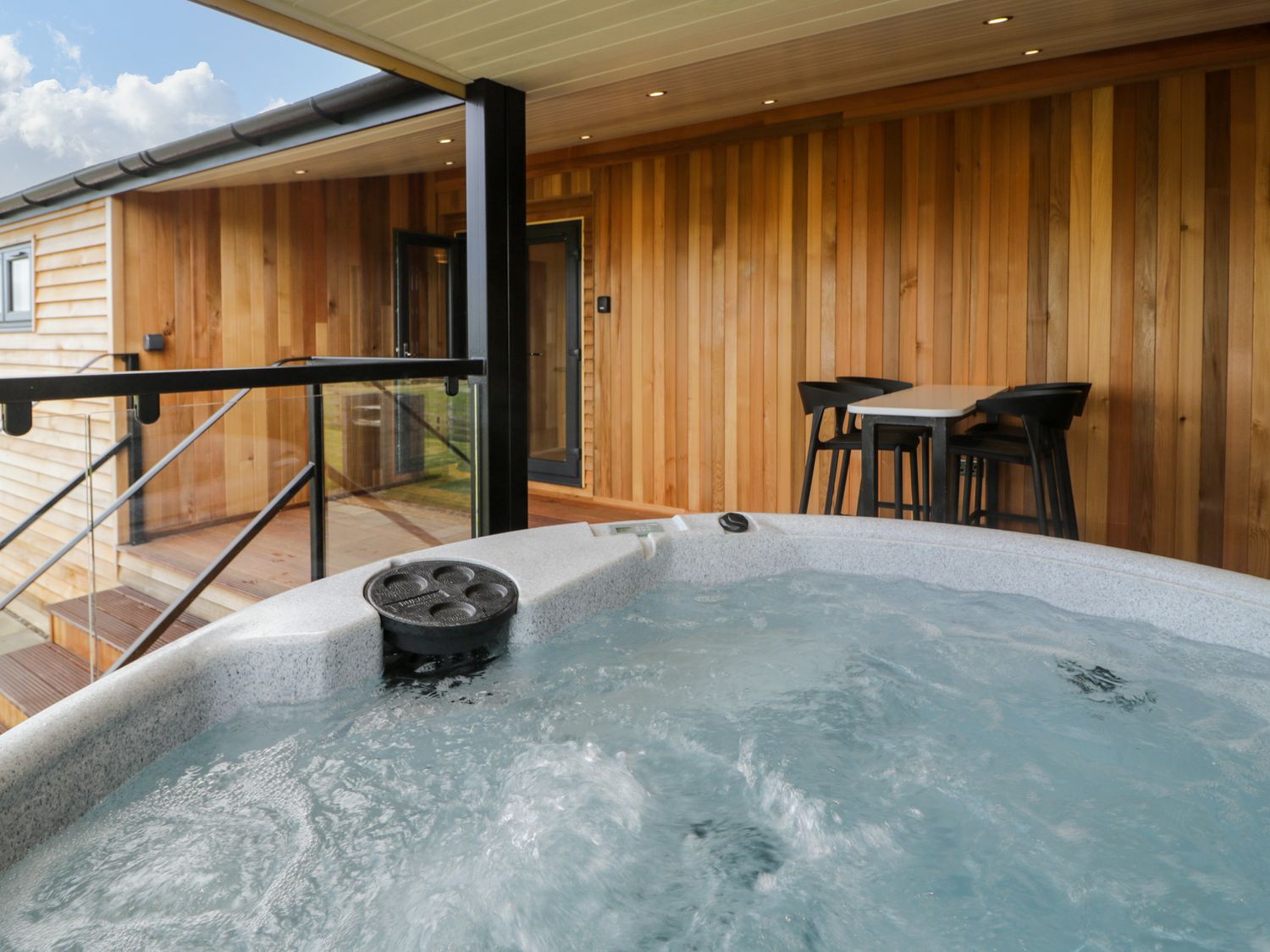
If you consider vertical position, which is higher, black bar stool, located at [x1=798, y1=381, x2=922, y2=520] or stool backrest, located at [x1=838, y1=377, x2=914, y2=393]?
stool backrest, located at [x1=838, y1=377, x2=914, y2=393]

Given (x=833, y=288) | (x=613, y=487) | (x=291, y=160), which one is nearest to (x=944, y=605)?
(x=833, y=288)

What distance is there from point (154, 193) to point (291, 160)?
1.04 metres

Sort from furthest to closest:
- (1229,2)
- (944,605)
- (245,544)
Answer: (1229,2) < (245,544) < (944,605)

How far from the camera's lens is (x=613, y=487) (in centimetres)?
526

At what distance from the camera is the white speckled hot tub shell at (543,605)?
1100 millimetres

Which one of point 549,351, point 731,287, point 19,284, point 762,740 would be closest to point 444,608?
point 762,740

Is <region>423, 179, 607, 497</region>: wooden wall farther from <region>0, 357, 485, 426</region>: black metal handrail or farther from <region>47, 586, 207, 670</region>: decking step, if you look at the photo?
<region>47, 586, 207, 670</region>: decking step

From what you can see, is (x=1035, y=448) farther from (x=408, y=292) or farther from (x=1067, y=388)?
(x=408, y=292)

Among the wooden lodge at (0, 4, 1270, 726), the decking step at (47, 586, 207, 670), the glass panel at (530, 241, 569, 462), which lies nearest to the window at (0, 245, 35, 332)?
the wooden lodge at (0, 4, 1270, 726)

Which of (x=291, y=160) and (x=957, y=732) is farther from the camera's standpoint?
(x=291, y=160)

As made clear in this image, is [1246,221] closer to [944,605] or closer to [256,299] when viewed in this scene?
[944,605]

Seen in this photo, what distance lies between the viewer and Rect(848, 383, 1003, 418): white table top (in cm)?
275

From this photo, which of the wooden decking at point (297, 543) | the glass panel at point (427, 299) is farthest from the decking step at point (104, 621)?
the glass panel at point (427, 299)

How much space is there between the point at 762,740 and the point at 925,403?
1.93 metres
